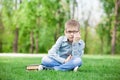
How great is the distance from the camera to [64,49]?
7672mm

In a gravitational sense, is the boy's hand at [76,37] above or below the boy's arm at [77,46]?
above

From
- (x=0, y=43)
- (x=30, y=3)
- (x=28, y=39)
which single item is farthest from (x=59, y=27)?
(x=0, y=43)

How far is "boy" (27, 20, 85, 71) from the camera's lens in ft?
24.1

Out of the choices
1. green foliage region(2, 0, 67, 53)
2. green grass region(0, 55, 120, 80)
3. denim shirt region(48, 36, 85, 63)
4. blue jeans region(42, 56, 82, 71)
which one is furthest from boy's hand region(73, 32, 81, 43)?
green foliage region(2, 0, 67, 53)

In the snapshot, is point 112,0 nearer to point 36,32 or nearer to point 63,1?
point 63,1

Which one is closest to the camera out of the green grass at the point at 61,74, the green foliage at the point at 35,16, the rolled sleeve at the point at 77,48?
the green grass at the point at 61,74

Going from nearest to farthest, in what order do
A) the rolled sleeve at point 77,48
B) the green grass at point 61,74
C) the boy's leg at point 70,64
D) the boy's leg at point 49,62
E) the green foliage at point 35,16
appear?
the green grass at point 61,74, the rolled sleeve at point 77,48, the boy's leg at point 70,64, the boy's leg at point 49,62, the green foliage at point 35,16

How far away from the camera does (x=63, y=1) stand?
1577 inches

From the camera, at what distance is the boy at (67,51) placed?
7.35 metres

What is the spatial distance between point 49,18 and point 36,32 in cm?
223

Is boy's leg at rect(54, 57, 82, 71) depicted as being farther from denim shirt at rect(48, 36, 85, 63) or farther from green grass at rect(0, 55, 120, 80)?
green grass at rect(0, 55, 120, 80)

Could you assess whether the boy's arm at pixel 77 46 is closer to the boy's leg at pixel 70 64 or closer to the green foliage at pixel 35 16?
the boy's leg at pixel 70 64

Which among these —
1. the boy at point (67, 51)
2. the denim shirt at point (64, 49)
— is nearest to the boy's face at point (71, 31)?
the boy at point (67, 51)

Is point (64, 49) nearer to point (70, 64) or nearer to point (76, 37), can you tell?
point (70, 64)
